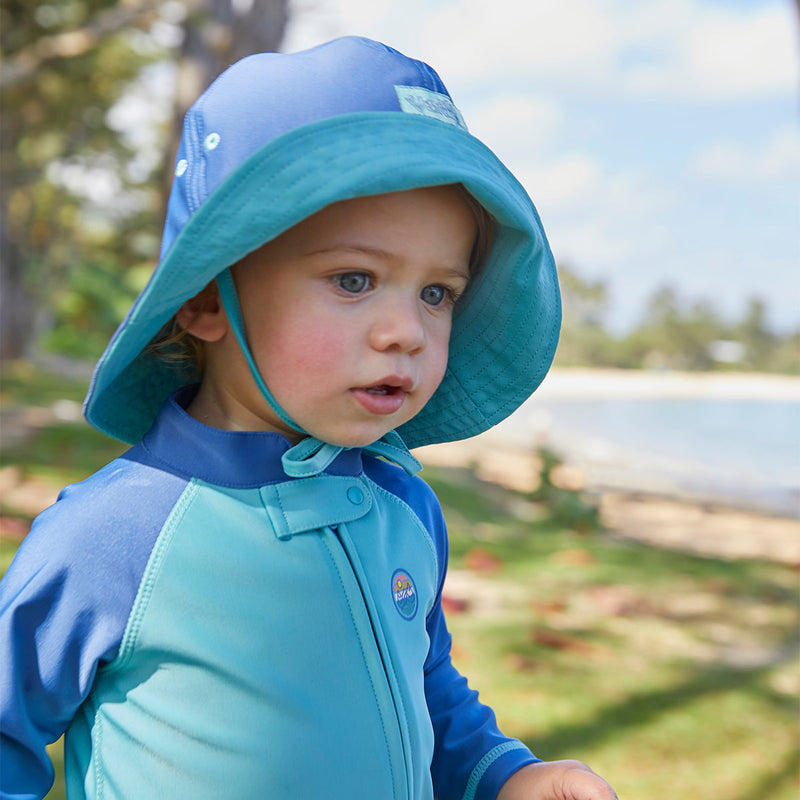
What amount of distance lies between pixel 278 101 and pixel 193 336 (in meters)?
0.36

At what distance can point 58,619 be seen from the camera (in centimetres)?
101

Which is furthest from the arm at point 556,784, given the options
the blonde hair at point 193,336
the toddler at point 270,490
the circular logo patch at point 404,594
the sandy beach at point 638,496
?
the sandy beach at point 638,496

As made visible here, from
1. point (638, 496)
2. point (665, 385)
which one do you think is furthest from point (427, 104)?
point (665, 385)

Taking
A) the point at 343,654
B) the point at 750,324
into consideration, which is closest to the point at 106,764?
the point at 343,654

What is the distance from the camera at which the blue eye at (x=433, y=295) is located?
3.91 ft

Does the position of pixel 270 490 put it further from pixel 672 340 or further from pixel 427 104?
pixel 672 340

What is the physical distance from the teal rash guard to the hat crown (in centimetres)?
31

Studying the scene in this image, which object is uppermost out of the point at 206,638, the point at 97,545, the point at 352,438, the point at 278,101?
the point at 278,101

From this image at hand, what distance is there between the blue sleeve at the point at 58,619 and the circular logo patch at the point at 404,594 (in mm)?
329

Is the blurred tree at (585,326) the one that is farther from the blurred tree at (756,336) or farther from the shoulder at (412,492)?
the shoulder at (412,492)

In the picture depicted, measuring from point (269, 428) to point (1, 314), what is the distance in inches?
709

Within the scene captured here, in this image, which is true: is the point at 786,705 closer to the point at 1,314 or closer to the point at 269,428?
the point at 269,428

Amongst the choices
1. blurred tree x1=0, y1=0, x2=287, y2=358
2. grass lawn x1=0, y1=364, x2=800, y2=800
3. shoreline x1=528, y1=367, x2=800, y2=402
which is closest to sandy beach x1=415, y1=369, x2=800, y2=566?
grass lawn x1=0, y1=364, x2=800, y2=800

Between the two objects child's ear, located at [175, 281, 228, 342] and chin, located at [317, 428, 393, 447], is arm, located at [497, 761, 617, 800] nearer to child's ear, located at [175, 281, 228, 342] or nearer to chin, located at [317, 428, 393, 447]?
chin, located at [317, 428, 393, 447]
